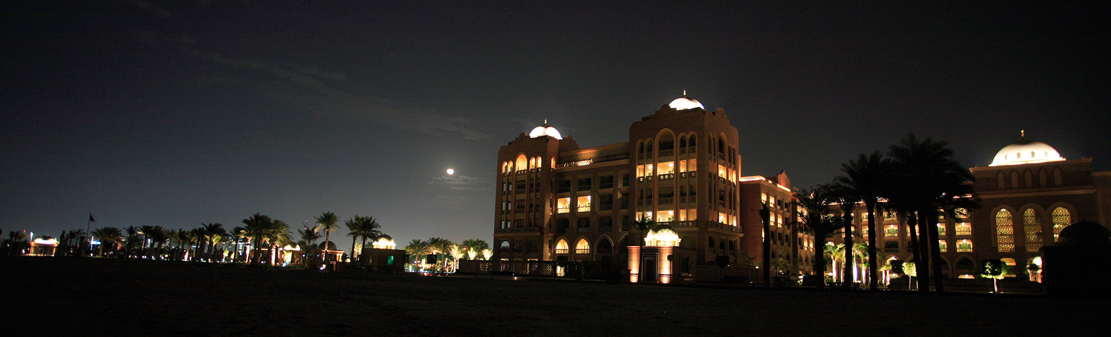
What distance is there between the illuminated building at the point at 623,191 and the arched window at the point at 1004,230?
102ft

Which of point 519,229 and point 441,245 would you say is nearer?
point 519,229

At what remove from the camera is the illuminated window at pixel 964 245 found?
77875 millimetres

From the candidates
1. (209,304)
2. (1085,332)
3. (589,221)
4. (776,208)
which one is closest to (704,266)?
(589,221)

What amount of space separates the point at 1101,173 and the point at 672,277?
58907 millimetres

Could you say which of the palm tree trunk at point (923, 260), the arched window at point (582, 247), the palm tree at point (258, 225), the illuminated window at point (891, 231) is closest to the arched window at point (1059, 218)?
the illuminated window at point (891, 231)

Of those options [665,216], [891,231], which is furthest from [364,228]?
[891,231]

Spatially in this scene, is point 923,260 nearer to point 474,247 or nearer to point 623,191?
point 623,191

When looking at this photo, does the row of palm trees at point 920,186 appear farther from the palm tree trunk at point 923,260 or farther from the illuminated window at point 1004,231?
the illuminated window at point 1004,231

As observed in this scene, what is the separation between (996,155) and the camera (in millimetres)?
82125

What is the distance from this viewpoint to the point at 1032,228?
72.5 meters

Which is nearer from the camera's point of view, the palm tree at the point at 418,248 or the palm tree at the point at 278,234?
the palm tree at the point at 278,234

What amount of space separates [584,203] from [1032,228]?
53.3 m

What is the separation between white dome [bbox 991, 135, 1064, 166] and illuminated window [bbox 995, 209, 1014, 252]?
6.91 m

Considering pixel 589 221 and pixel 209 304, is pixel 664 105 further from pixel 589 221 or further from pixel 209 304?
pixel 209 304
